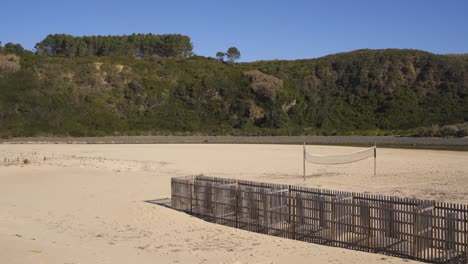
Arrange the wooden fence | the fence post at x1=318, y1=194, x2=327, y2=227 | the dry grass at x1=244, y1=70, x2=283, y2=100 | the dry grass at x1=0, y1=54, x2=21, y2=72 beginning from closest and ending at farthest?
the wooden fence, the fence post at x1=318, y1=194, x2=327, y2=227, the dry grass at x1=0, y1=54, x2=21, y2=72, the dry grass at x1=244, y1=70, x2=283, y2=100

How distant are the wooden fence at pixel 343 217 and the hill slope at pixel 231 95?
170 ft

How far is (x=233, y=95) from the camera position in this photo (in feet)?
254

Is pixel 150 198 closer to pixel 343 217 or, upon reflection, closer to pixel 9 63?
pixel 343 217

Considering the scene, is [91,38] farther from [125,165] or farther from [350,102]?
[125,165]

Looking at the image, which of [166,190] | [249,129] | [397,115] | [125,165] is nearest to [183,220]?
[166,190]

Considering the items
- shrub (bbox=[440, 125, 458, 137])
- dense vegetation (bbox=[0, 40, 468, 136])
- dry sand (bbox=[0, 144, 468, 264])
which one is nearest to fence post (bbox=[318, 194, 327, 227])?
dry sand (bbox=[0, 144, 468, 264])

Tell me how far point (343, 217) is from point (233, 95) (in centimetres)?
6527

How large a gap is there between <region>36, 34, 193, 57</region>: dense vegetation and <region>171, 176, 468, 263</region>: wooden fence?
99352 mm

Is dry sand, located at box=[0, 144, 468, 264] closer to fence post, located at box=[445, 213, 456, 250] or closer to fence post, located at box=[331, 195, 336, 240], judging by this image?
fence post, located at box=[331, 195, 336, 240]

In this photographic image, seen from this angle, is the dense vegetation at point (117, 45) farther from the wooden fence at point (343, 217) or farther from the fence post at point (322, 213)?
the fence post at point (322, 213)

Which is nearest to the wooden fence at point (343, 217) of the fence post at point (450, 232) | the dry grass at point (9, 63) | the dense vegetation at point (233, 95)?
the fence post at point (450, 232)

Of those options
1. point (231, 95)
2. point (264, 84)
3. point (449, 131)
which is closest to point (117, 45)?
point (231, 95)

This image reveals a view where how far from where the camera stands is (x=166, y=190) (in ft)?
71.9

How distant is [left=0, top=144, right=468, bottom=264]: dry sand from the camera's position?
11.4 m
